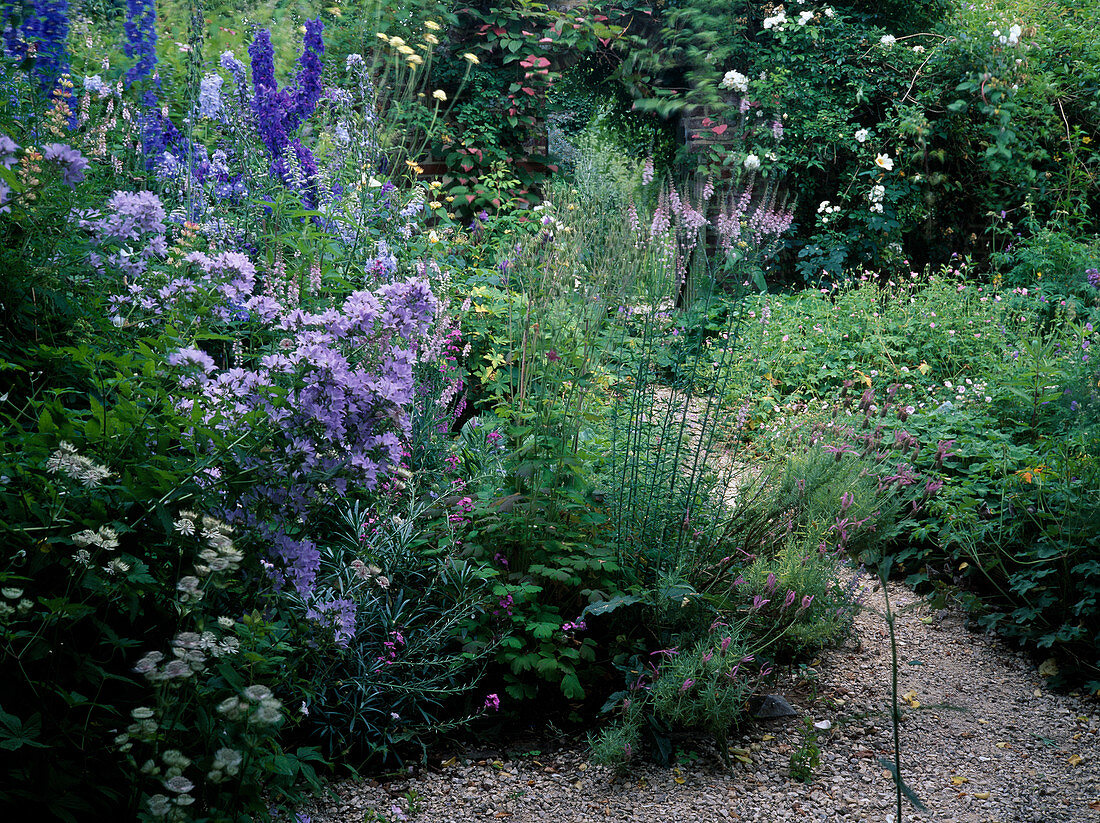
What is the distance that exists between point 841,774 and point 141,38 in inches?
144

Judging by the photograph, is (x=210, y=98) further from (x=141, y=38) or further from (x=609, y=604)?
(x=609, y=604)

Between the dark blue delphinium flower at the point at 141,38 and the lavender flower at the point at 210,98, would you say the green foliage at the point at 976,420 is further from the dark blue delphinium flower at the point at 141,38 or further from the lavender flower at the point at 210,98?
the dark blue delphinium flower at the point at 141,38

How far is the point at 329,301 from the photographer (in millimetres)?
2637

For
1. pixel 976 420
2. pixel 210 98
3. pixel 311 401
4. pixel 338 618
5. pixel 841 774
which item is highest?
pixel 210 98

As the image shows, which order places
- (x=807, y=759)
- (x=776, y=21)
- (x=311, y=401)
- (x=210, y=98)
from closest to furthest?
(x=311, y=401)
(x=807, y=759)
(x=210, y=98)
(x=776, y=21)

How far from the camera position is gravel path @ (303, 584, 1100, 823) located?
197 centimetres

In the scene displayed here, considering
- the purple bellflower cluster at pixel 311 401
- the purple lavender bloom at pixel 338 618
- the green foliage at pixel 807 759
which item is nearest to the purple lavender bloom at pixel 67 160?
the purple bellflower cluster at pixel 311 401

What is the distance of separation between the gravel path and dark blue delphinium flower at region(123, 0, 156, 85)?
2814 millimetres

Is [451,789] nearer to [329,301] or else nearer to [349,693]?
[349,693]

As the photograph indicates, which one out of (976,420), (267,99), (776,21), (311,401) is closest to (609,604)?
(311,401)

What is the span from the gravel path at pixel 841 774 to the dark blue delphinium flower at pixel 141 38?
2.81 m

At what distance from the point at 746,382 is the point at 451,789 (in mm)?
3379

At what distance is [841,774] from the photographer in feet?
7.09

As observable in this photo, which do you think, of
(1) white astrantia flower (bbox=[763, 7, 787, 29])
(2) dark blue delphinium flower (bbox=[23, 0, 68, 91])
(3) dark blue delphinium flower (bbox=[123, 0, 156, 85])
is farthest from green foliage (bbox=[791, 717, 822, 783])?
(1) white astrantia flower (bbox=[763, 7, 787, 29])
